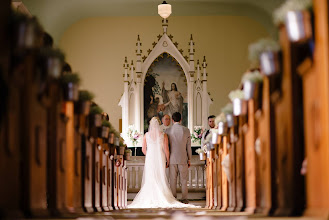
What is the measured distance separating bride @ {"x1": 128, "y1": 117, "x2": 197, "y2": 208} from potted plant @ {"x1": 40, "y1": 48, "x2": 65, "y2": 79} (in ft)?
29.6

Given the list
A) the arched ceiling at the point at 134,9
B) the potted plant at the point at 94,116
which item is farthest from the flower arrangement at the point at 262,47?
the arched ceiling at the point at 134,9

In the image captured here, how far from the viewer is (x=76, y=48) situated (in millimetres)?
21609

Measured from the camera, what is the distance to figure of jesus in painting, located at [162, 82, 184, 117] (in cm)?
2053

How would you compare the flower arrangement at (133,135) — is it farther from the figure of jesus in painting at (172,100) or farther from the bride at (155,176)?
the bride at (155,176)

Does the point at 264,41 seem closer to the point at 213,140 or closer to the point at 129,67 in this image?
the point at 213,140

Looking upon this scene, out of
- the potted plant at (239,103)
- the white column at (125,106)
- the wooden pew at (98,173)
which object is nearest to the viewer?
the potted plant at (239,103)

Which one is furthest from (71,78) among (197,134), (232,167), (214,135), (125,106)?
(125,106)

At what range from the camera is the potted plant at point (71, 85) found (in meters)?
6.50

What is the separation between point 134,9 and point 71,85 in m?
14.7

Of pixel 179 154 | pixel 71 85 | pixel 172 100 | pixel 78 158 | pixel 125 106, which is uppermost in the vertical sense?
pixel 172 100

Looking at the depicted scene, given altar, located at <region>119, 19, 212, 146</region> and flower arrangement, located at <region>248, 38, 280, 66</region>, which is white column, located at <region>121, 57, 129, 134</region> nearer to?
altar, located at <region>119, 19, 212, 146</region>

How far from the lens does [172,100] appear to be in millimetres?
20656

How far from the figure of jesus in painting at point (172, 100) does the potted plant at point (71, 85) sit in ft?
45.5

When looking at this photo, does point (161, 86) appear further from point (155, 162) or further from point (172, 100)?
point (155, 162)
